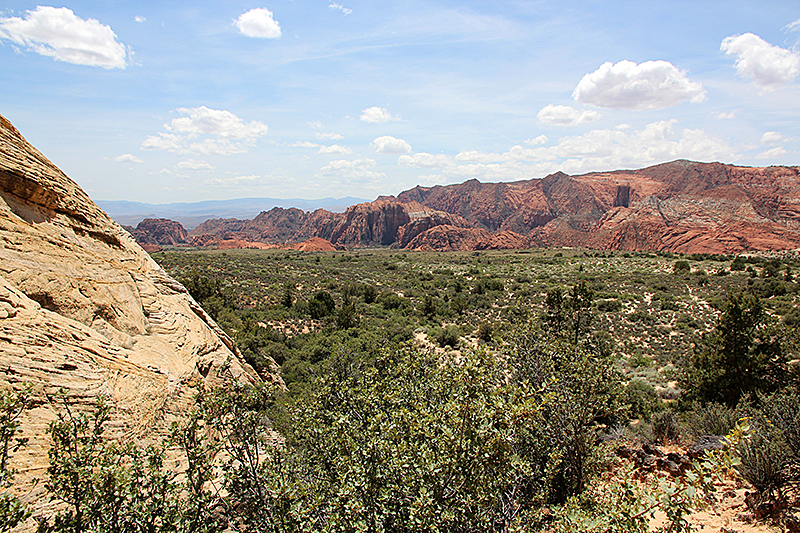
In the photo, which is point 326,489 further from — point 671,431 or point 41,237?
point 671,431

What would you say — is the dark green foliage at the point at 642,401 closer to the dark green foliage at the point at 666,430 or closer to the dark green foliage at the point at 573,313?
the dark green foliage at the point at 666,430

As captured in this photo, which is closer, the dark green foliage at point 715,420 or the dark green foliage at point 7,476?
the dark green foliage at point 7,476

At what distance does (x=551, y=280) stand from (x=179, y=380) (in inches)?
1452

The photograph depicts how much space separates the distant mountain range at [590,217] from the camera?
3376 inches

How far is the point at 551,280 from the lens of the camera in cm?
3819

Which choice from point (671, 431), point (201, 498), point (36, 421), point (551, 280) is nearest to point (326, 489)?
point (201, 498)

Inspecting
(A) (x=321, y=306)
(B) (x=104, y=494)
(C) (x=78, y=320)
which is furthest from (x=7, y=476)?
(A) (x=321, y=306)

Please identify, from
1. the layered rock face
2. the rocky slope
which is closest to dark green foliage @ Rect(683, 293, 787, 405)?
the layered rock face

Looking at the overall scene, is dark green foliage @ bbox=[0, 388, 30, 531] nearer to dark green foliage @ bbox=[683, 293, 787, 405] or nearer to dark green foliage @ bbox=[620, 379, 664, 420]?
dark green foliage @ bbox=[620, 379, 664, 420]

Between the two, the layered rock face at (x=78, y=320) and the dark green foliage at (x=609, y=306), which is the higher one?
the layered rock face at (x=78, y=320)

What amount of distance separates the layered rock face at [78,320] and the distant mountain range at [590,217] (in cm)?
9470

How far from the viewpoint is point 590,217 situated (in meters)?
131

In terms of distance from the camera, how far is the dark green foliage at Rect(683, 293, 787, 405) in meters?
10.8

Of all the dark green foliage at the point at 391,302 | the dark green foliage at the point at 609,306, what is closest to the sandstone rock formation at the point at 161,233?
the dark green foliage at the point at 391,302
